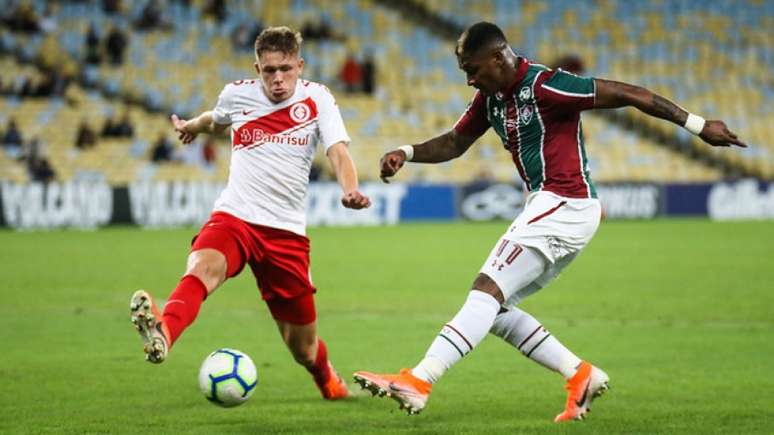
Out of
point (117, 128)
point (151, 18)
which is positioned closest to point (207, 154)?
point (117, 128)

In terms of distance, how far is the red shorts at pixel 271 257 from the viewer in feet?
24.3

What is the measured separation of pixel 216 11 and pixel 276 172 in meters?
28.5

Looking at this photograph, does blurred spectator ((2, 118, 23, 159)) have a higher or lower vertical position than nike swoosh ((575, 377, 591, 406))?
lower

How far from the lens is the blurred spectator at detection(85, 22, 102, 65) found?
33438mm

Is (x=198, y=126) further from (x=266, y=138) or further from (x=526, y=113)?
(x=526, y=113)

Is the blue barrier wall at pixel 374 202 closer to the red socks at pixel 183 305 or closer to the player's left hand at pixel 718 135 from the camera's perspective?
the red socks at pixel 183 305

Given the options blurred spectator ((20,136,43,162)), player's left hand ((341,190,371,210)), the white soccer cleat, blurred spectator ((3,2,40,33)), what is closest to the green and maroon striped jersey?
player's left hand ((341,190,371,210))

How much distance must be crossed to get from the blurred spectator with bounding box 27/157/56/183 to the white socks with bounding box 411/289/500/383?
24.7 metres

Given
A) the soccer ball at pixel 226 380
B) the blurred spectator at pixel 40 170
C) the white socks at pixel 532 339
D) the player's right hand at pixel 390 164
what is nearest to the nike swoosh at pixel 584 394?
the white socks at pixel 532 339

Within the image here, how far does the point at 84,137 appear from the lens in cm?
3173

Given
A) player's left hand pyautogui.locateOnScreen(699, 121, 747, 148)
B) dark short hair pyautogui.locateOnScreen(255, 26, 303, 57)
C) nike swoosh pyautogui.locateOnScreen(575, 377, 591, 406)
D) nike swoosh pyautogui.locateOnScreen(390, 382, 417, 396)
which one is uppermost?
dark short hair pyautogui.locateOnScreen(255, 26, 303, 57)

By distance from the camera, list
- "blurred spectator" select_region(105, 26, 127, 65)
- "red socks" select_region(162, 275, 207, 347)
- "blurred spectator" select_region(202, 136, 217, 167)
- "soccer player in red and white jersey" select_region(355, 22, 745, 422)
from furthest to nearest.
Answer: "blurred spectator" select_region(105, 26, 127, 65), "blurred spectator" select_region(202, 136, 217, 167), "soccer player in red and white jersey" select_region(355, 22, 745, 422), "red socks" select_region(162, 275, 207, 347)

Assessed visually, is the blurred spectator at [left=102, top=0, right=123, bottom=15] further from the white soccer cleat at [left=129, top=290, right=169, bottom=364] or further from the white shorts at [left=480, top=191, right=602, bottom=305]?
the white soccer cleat at [left=129, top=290, right=169, bottom=364]

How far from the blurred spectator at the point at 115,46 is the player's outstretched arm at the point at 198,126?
26.0 m
